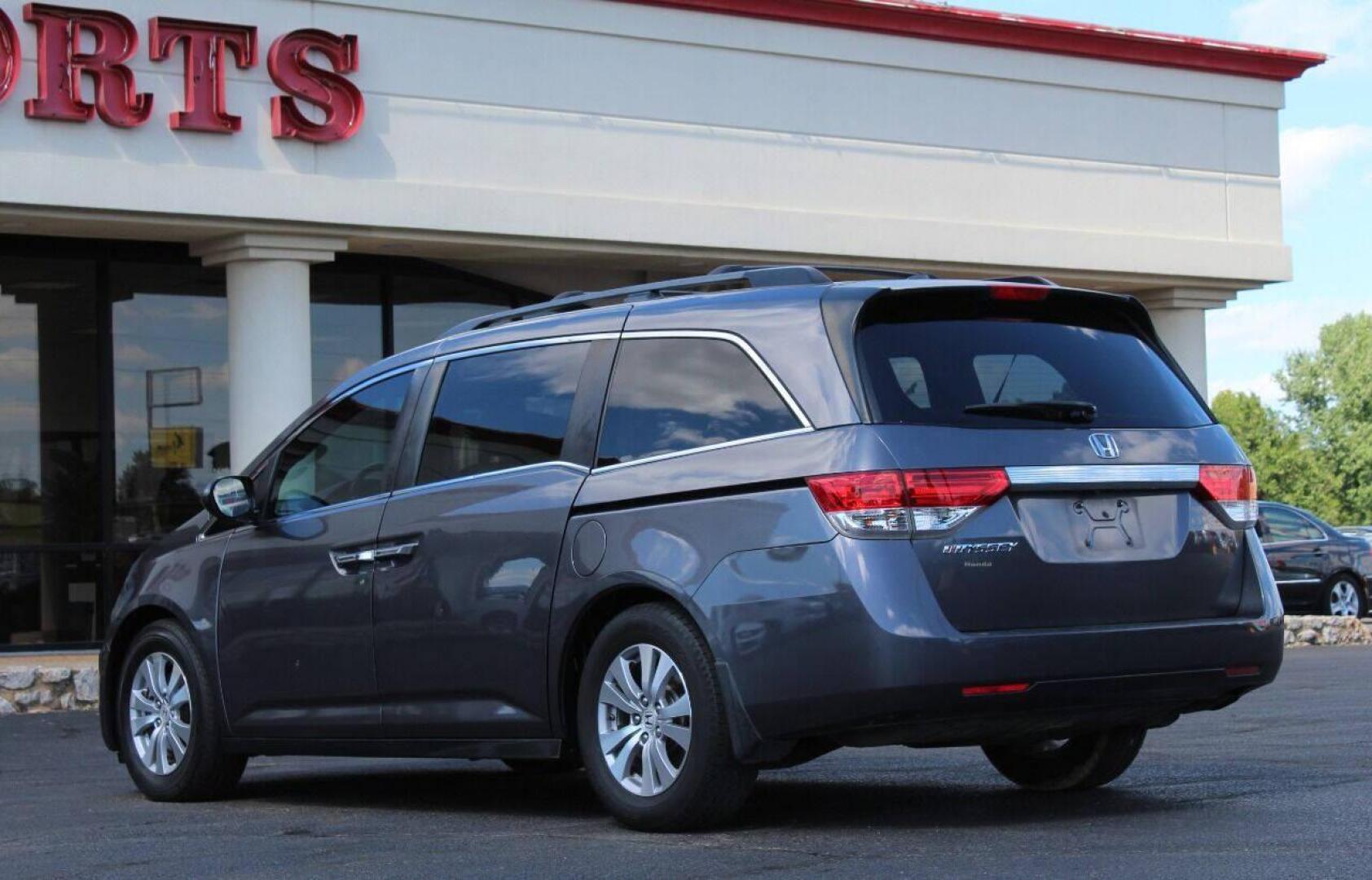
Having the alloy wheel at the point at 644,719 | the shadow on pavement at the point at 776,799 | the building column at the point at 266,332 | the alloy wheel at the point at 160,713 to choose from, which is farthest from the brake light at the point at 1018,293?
the building column at the point at 266,332

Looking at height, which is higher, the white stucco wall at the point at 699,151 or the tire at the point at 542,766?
the white stucco wall at the point at 699,151

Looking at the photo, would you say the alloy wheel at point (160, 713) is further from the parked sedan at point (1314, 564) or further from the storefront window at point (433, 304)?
the parked sedan at point (1314, 564)

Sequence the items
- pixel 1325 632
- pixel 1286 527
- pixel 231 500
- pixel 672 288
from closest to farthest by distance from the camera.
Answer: pixel 672 288
pixel 231 500
pixel 1325 632
pixel 1286 527

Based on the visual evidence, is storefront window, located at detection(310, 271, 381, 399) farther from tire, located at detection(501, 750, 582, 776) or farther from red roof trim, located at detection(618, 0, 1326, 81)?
tire, located at detection(501, 750, 582, 776)

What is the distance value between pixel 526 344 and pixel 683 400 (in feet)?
3.31

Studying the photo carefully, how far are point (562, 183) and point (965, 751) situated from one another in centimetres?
1152

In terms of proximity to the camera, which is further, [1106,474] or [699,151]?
[699,151]

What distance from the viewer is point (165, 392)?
20.8 meters

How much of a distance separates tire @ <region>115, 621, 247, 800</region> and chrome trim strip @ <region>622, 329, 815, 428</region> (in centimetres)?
262

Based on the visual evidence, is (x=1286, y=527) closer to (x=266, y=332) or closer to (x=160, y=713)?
(x=266, y=332)

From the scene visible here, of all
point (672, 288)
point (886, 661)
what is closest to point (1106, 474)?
point (886, 661)

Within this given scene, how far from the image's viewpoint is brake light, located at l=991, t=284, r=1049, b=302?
23.0ft

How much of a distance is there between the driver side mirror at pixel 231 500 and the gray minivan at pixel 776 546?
1.53 feet

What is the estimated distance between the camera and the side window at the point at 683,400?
680 cm
